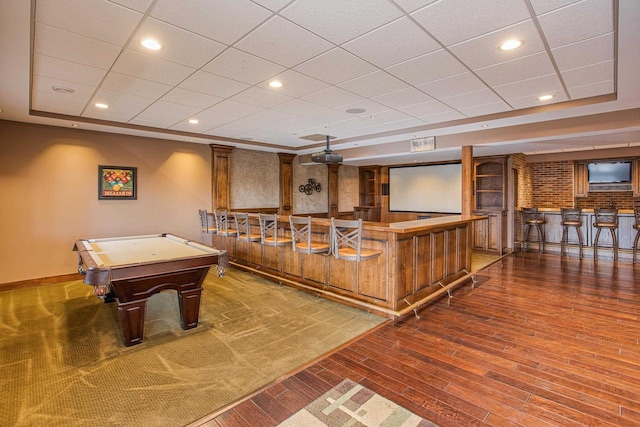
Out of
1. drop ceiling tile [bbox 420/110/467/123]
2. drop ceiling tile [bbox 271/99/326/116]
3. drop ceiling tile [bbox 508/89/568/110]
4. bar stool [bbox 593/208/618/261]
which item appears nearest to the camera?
drop ceiling tile [bbox 508/89/568/110]

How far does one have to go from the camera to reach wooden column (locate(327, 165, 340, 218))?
9931 millimetres

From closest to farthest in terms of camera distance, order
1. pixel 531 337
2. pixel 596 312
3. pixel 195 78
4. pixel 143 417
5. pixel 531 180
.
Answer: pixel 143 417 → pixel 531 337 → pixel 195 78 → pixel 596 312 → pixel 531 180

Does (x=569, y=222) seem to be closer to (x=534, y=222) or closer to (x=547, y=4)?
(x=534, y=222)

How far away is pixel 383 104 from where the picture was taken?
437 centimetres

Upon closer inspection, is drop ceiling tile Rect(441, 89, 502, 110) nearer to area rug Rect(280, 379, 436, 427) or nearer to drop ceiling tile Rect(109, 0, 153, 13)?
drop ceiling tile Rect(109, 0, 153, 13)

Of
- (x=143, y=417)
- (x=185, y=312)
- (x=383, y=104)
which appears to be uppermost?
(x=383, y=104)

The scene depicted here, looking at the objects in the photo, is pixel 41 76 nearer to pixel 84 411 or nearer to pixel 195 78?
pixel 195 78

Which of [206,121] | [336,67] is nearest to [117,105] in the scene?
[206,121]

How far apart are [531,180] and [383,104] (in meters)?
7.25

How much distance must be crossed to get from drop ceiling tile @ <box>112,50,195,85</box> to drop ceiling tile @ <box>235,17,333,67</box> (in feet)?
2.81

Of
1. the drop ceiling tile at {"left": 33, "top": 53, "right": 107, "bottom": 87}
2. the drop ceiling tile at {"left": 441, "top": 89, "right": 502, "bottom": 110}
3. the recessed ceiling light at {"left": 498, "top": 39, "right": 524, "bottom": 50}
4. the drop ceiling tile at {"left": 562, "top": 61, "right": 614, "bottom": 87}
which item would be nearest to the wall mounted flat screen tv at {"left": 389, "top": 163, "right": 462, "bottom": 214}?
the drop ceiling tile at {"left": 441, "top": 89, "right": 502, "bottom": 110}

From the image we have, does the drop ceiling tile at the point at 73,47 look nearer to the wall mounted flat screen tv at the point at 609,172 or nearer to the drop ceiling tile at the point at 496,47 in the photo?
the drop ceiling tile at the point at 496,47

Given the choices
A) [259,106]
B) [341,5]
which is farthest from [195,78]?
[341,5]

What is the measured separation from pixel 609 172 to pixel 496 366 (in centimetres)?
873
